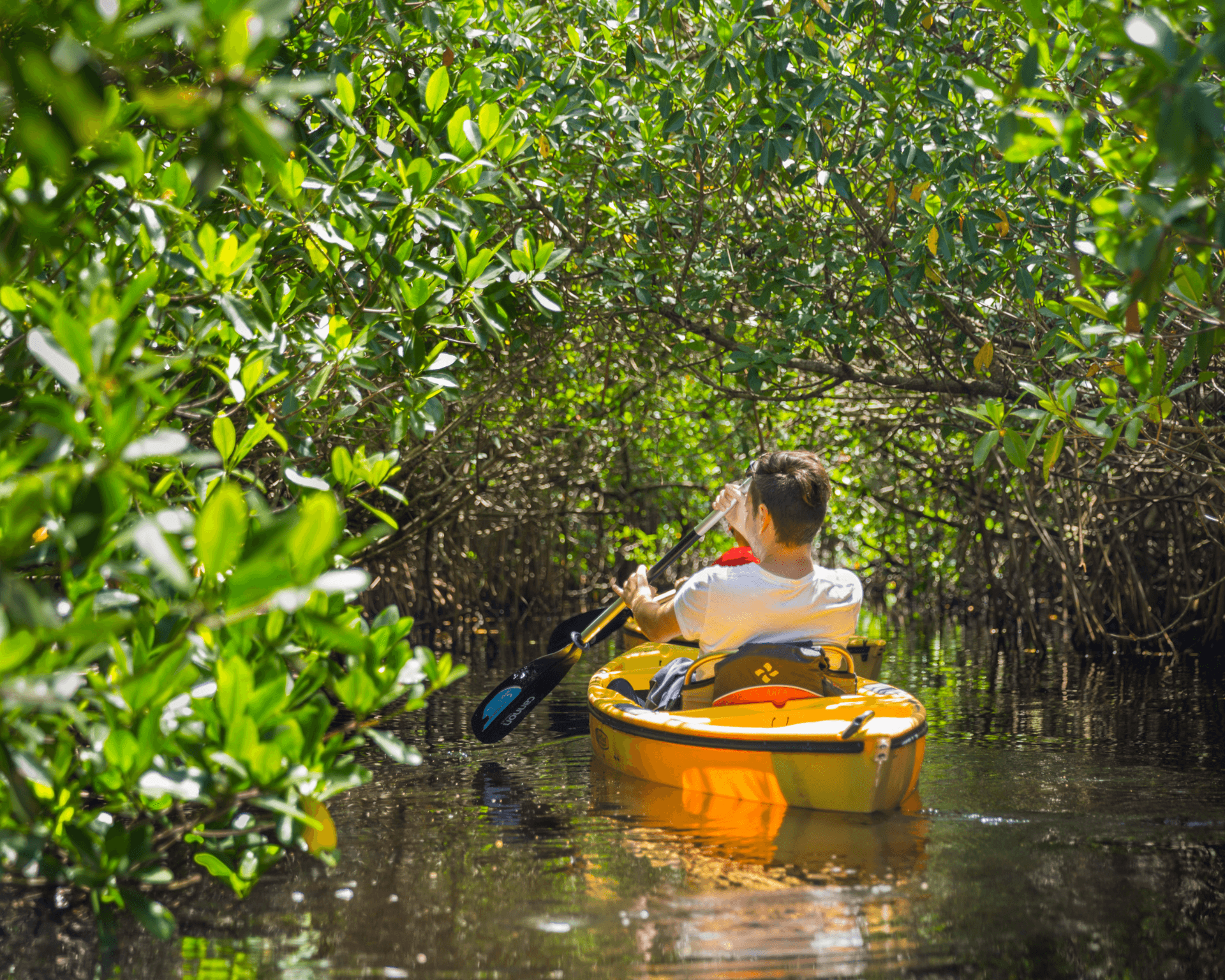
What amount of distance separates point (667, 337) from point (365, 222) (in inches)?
183

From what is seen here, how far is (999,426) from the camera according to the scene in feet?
11.6

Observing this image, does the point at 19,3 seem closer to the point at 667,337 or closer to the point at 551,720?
the point at 551,720

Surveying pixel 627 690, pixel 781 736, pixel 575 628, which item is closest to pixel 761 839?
pixel 781 736

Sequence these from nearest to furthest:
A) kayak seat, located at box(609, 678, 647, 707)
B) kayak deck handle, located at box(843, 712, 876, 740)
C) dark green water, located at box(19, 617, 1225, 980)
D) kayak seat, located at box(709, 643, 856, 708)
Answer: dark green water, located at box(19, 617, 1225, 980)
kayak deck handle, located at box(843, 712, 876, 740)
kayak seat, located at box(709, 643, 856, 708)
kayak seat, located at box(609, 678, 647, 707)

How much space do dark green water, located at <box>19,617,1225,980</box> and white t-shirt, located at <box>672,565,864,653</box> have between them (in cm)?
60

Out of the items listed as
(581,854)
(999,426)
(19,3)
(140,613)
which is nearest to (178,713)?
(140,613)

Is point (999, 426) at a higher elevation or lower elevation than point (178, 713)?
higher

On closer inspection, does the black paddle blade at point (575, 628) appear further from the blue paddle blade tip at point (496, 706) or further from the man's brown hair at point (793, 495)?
the man's brown hair at point (793, 495)

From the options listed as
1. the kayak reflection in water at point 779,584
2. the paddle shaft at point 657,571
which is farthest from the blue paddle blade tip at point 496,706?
the kayak reflection in water at point 779,584

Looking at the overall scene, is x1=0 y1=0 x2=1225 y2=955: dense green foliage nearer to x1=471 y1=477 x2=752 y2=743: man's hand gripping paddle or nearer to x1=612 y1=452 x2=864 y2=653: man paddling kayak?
x1=471 y1=477 x2=752 y2=743: man's hand gripping paddle

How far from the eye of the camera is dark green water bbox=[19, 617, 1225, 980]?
8.46 ft

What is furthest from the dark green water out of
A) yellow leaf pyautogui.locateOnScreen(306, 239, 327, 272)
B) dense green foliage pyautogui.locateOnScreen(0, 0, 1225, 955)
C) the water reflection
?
yellow leaf pyautogui.locateOnScreen(306, 239, 327, 272)

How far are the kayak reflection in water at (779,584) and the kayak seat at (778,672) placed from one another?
0.07m

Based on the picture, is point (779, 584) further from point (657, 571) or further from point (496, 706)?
point (496, 706)
